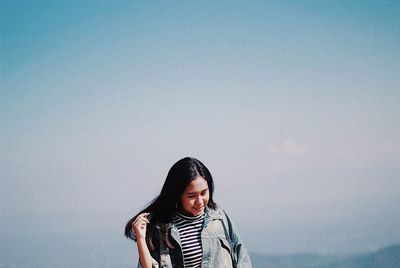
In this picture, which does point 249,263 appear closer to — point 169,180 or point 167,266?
point 167,266

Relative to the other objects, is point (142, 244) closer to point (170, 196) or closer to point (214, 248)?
point (170, 196)

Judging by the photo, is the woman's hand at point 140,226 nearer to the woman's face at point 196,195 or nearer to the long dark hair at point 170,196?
the long dark hair at point 170,196

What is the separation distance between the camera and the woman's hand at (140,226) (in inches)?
160

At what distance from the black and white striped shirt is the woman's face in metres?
0.19

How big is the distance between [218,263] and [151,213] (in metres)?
0.86

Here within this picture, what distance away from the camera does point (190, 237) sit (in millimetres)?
4316

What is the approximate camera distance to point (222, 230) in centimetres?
445

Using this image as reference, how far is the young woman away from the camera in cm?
418

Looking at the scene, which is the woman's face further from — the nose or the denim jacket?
the denim jacket

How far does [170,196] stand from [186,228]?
38cm

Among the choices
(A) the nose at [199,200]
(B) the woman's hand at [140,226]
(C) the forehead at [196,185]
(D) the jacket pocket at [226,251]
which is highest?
(C) the forehead at [196,185]

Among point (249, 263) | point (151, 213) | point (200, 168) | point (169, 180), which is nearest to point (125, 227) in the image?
point (151, 213)

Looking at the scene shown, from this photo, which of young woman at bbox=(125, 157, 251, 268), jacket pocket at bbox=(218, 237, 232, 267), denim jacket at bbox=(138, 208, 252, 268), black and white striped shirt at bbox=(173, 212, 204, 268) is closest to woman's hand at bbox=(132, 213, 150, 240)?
young woman at bbox=(125, 157, 251, 268)

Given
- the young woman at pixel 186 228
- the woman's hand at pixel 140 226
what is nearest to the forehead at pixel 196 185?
the young woman at pixel 186 228
